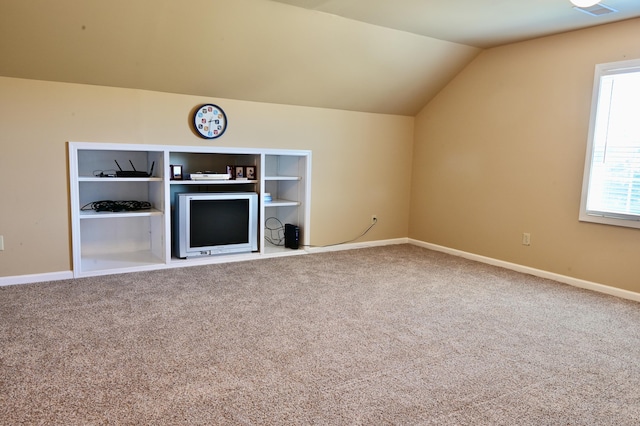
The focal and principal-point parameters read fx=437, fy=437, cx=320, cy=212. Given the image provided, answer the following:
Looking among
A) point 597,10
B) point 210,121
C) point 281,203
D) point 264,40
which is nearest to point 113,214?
point 210,121

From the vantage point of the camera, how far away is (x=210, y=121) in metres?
4.36

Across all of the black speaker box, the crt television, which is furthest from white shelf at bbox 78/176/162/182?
the black speaker box

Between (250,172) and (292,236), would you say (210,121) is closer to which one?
(250,172)

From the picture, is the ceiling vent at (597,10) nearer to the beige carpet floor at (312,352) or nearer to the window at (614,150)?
the window at (614,150)

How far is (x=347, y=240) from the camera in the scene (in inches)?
215

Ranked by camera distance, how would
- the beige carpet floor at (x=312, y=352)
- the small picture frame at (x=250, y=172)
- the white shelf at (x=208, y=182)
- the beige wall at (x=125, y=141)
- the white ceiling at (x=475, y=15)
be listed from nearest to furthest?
the beige carpet floor at (x=312, y=352) < the white ceiling at (x=475, y=15) < the beige wall at (x=125, y=141) < the white shelf at (x=208, y=182) < the small picture frame at (x=250, y=172)

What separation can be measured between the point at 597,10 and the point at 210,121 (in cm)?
345

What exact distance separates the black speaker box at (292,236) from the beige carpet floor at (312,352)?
1057 mm

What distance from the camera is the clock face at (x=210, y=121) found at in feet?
14.0

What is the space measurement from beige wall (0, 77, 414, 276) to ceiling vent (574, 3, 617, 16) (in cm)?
248

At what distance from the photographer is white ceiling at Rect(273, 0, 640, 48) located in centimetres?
339

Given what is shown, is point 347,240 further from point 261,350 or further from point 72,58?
point 72,58

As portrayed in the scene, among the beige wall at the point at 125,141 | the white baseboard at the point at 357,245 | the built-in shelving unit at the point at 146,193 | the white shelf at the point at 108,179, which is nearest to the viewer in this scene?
the beige wall at the point at 125,141

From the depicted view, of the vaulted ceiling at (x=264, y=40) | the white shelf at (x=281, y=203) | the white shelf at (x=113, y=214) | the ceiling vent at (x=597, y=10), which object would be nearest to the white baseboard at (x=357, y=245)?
the white shelf at (x=281, y=203)
